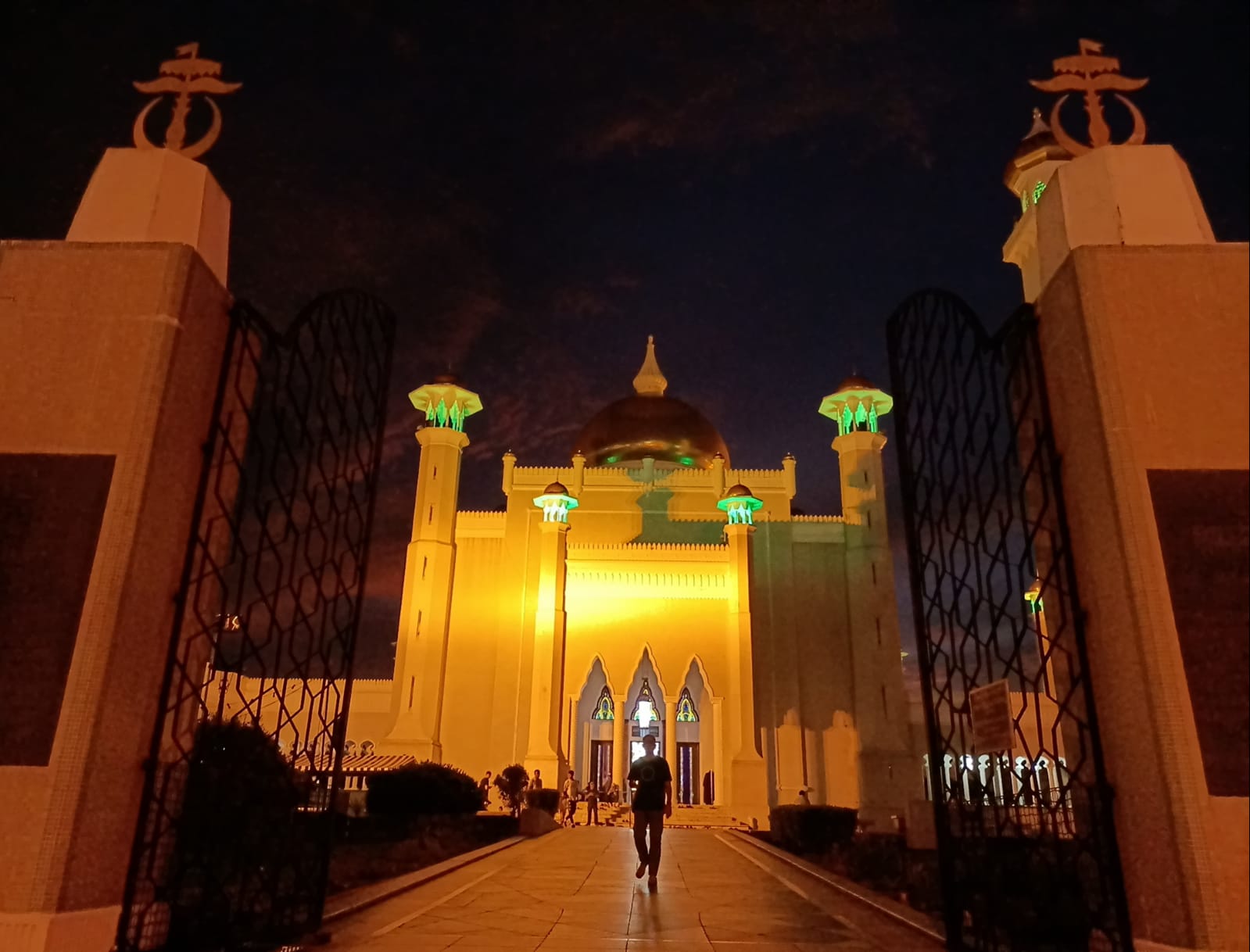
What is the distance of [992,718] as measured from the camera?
16.5 ft

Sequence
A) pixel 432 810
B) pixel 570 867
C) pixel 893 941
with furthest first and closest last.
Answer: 1. pixel 432 810
2. pixel 570 867
3. pixel 893 941

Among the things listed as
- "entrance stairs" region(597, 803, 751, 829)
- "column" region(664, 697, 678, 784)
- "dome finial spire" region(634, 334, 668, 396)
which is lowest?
"entrance stairs" region(597, 803, 751, 829)

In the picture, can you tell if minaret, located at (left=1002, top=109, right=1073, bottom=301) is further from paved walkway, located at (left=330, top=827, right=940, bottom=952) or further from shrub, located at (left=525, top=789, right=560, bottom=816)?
shrub, located at (left=525, top=789, right=560, bottom=816)

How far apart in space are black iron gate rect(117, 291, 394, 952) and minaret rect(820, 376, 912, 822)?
19.6 metres

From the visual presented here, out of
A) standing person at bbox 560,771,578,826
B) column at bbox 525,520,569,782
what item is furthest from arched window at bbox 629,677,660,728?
standing person at bbox 560,771,578,826

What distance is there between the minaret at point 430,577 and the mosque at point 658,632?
0.05m

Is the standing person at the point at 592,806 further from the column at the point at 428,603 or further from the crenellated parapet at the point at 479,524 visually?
the crenellated parapet at the point at 479,524

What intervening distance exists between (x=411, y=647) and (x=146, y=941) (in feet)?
63.8

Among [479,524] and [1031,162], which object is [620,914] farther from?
[479,524]

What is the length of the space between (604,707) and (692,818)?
164 inches

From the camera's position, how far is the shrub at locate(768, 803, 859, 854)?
1438 cm

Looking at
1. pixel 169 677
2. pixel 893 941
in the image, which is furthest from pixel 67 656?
pixel 893 941

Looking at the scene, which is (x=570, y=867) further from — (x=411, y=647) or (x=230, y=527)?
(x=411, y=647)

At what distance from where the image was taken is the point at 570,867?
9.09 meters
